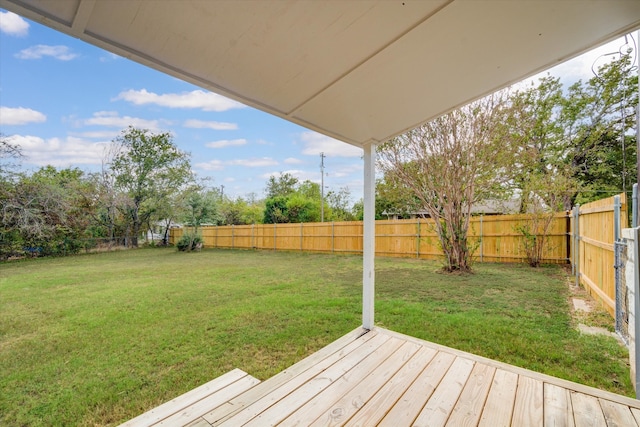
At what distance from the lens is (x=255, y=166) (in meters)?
30.6

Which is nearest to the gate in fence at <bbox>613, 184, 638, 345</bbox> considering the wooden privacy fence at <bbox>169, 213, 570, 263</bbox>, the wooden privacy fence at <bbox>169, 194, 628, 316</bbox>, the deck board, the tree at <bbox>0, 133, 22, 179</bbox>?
the wooden privacy fence at <bbox>169, 194, 628, 316</bbox>

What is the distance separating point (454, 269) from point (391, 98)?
5024 millimetres

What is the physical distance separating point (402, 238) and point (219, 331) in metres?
6.79

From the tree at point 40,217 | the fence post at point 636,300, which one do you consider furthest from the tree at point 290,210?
the fence post at point 636,300

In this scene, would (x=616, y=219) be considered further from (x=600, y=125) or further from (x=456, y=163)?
(x=600, y=125)

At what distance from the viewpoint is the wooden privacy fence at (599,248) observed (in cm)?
291

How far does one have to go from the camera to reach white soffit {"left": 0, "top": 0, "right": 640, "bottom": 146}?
1006 mm

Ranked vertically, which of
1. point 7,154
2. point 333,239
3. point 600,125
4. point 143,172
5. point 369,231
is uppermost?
point 600,125

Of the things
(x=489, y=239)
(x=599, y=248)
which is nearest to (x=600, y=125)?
(x=489, y=239)

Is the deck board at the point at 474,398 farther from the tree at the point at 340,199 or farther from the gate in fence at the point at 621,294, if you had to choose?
the tree at the point at 340,199

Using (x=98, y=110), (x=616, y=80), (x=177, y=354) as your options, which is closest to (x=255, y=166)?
(x=98, y=110)

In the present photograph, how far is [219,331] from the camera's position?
2865 mm

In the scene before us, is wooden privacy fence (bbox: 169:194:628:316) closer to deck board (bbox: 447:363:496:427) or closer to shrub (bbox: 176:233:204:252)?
shrub (bbox: 176:233:204:252)

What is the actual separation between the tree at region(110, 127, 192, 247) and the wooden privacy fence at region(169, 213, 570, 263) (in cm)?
404
